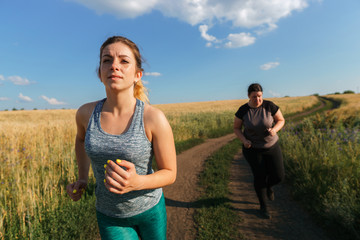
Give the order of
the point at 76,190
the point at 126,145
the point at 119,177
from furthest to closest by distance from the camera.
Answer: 1. the point at 76,190
2. the point at 126,145
3. the point at 119,177

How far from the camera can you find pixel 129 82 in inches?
53.1

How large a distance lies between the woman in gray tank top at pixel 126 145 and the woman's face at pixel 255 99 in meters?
2.35

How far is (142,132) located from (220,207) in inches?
125

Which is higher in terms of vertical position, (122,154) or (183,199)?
(122,154)

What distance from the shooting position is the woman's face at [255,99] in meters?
3.28

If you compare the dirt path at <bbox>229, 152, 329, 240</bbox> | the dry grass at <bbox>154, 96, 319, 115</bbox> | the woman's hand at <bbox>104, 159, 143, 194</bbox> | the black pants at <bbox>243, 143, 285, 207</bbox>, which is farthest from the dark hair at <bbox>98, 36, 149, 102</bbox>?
the dry grass at <bbox>154, 96, 319, 115</bbox>

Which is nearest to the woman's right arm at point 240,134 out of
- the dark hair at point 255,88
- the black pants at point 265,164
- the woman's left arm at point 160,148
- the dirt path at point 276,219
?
the black pants at point 265,164

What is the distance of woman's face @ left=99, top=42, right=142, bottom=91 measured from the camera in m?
1.27

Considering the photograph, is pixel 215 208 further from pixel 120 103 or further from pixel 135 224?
pixel 120 103

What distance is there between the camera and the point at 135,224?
1.47 metres

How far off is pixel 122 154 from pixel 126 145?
0.22 ft

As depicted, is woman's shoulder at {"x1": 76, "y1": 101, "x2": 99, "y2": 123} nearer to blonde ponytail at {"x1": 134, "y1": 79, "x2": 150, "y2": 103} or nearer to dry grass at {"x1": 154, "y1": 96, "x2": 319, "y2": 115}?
blonde ponytail at {"x1": 134, "y1": 79, "x2": 150, "y2": 103}

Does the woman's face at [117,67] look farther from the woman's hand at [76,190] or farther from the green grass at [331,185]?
the green grass at [331,185]

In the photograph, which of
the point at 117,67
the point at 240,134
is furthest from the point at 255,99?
the point at 117,67
